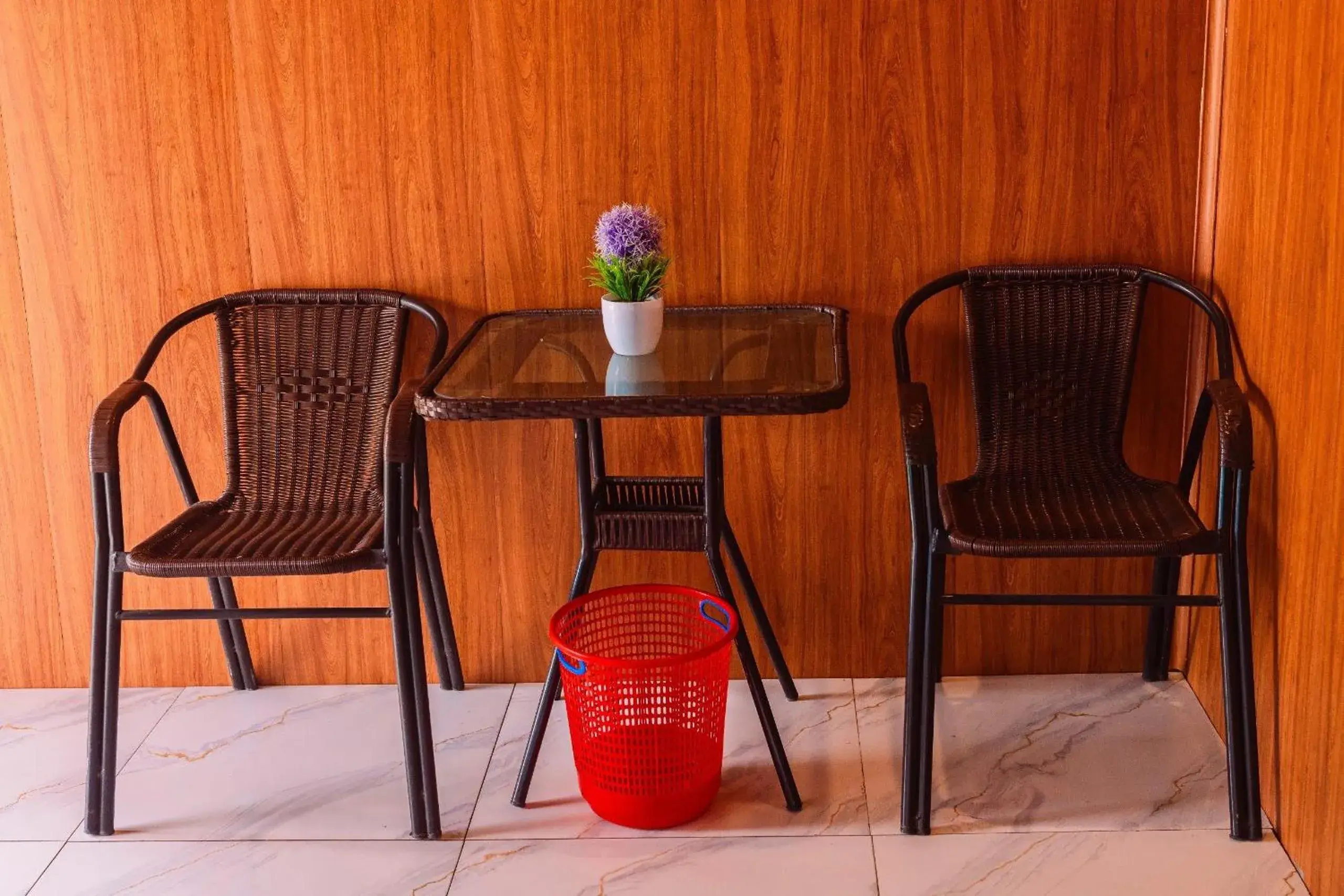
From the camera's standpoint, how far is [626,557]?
9.17 ft

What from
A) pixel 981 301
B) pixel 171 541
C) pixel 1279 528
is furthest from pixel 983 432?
pixel 171 541

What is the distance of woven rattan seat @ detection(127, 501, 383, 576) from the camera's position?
2258 mm

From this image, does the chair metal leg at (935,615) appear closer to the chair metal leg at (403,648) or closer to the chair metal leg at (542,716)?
the chair metal leg at (542,716)

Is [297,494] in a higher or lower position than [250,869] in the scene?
higher

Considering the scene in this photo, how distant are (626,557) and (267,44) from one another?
1.19 meters

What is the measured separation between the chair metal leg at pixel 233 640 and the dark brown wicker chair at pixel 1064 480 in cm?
136

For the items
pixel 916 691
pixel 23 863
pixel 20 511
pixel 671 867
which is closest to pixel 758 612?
pixel 916 691

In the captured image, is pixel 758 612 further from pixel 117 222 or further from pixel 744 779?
pixel 117 222

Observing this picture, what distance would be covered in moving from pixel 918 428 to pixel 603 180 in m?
0.78

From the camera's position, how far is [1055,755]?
253 centimetres

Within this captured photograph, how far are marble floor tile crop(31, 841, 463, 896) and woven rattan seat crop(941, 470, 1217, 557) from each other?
3.39 ft

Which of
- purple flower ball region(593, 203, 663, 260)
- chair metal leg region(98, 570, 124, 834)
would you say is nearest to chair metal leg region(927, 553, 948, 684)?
purple flower ball region(593, 203, 663, 260)

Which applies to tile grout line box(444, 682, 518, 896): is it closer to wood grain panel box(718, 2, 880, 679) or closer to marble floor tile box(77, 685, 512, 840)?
marble floor tile box(77, 685, 512, 840)

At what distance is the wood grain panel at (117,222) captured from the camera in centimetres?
255
